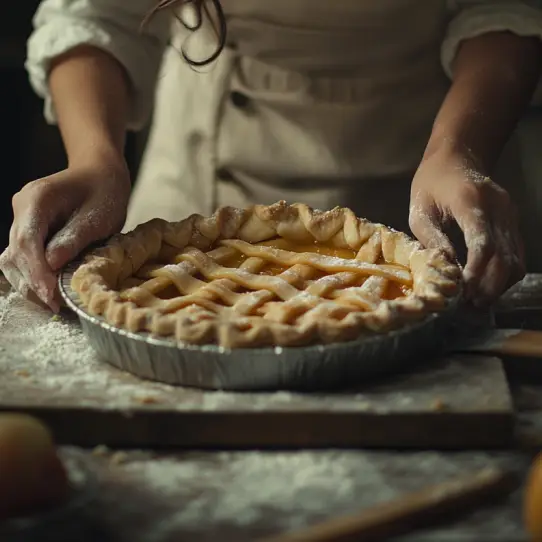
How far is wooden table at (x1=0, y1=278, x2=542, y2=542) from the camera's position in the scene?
0.78m

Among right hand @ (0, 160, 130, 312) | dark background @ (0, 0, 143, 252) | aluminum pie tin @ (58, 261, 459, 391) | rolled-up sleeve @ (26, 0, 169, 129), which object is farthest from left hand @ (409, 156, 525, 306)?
dark background @ (0, 0, 143, 252)

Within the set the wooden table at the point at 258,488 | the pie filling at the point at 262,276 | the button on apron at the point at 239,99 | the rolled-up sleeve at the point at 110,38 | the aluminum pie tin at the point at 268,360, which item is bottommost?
the wooden table at the point at 258,488

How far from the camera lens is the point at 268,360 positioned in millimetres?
958

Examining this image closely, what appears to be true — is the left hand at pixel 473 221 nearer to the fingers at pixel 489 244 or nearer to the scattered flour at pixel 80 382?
the fingers at pixel 489 244

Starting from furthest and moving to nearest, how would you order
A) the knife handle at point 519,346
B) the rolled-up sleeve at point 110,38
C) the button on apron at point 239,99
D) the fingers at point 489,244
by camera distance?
1. the button on apron at point 239,99
2. the rolled-up sleeve at point 110,38
3. the fingers at point 489,244
4. the knife handle at point 519,346

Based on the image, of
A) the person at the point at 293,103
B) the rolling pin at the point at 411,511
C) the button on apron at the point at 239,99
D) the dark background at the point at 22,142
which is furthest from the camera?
the dark background at the point at 22,142

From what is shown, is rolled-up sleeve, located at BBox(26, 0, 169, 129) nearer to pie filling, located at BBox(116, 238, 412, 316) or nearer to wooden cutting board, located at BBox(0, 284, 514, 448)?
pie filling, located at BBox(116, 238, 412, 316)

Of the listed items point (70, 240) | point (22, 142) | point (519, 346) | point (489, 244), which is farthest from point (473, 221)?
point (22, 142)

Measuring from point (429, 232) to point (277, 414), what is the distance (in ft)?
1.39

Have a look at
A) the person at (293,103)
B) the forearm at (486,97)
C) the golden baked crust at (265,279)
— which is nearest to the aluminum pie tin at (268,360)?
the golden baked crust at (265,279)

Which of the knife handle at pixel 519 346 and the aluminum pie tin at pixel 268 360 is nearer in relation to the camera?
the aluminum pie tin at pixel 268 360

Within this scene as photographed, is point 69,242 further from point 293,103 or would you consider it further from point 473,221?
point 293,103

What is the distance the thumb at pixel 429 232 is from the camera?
1.21 metres

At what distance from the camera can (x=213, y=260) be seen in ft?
4.07
